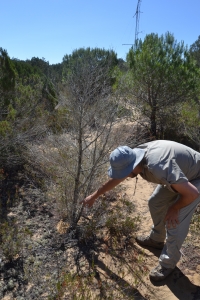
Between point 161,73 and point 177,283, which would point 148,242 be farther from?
point 161,73

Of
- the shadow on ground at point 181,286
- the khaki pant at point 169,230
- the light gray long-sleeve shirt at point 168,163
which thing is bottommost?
the shadow on ground at point 181,286

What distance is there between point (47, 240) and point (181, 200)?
165 centimetres

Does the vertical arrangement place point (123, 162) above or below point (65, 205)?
above

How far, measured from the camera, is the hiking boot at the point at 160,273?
2469mm

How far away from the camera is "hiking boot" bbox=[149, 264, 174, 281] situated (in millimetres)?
2469

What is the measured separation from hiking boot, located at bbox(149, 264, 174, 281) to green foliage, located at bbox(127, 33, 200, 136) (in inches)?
214

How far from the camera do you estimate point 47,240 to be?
3.11 meters

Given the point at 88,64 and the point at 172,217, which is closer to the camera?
the point at 172,217

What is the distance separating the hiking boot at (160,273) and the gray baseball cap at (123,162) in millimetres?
1003

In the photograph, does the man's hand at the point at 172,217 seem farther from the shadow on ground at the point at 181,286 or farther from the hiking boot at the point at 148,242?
the hiking boot at the point at 148,242

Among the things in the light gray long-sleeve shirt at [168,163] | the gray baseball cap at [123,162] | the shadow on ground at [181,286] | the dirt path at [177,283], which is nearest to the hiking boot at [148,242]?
the dirt path at [177,283]

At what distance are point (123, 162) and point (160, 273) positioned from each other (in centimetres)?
111

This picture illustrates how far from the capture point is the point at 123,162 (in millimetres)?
2088

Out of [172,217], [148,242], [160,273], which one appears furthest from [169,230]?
[148,242]
